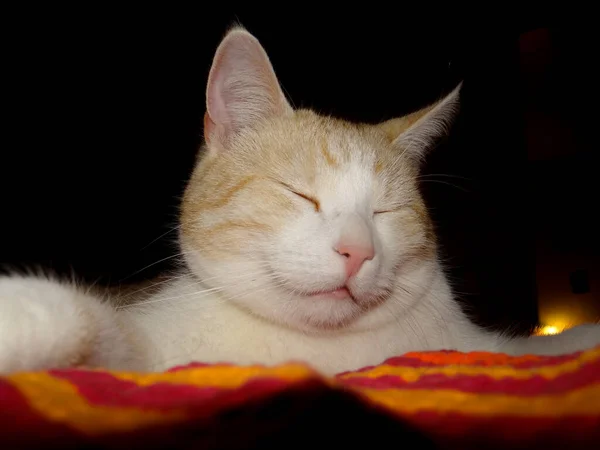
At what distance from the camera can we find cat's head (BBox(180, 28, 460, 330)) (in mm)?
1145

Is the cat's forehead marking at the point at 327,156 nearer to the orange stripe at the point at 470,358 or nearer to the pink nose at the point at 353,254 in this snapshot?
the pink nose at the point at 353,254

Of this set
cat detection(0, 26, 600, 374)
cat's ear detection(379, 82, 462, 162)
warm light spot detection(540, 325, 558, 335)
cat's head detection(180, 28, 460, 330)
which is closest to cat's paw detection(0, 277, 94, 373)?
cat detection(0, 26, 600, 374)

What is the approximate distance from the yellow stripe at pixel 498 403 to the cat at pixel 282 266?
291mm

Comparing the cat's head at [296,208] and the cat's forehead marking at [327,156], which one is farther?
the cat's forehead marking at [327,156]

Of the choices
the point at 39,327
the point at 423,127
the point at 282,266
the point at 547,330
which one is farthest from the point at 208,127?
the point at 547,330

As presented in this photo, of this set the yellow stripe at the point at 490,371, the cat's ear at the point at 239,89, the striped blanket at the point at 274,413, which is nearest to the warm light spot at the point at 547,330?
the yellow stripe at the point at 490,371

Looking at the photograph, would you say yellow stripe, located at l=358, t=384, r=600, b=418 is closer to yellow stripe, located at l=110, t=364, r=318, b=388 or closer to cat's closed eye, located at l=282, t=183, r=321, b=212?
yellow stripe, located at l=110, t=364, r=318, b=388

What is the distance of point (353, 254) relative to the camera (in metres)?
1.11

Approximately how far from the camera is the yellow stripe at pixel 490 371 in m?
0.80

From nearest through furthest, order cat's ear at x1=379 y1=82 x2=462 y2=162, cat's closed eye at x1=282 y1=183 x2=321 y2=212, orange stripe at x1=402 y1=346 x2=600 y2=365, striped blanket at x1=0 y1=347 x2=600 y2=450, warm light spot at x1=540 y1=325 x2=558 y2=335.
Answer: striped blanket at x1=0 y1=347 x2=600 y2=450 < orange stripe at x1=402 y1=346 x2=600 y2=365 < cat's closed eye at x1=282 y1=183 x2=321 y2=212 < cat's ear at x1=379 y1=82 x2=462 y2=162 < warm light spot at x1=540 y1=325 x2=558 y2=335

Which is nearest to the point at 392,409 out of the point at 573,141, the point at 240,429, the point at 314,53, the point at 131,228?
the point at 240,429

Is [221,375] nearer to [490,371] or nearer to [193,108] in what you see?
[490,371]

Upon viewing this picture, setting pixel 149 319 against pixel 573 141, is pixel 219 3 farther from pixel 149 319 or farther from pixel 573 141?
pixel 573 141

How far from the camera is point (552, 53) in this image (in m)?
4.43
